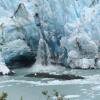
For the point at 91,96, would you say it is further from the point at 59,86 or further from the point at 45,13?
the point at 45,13

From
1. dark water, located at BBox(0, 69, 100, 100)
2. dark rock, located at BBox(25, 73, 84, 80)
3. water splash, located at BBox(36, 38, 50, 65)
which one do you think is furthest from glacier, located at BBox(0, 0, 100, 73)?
dark rock, located at BBox(25, 73, 84, 80)

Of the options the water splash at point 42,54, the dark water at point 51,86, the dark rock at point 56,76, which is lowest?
the dark water at point 51,86

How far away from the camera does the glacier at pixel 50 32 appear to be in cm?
1630

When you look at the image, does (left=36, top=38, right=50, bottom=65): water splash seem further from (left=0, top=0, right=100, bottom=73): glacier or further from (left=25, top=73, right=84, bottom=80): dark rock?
(left=25, top=73, right=84, bottom=80): dark rock

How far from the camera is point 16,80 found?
45.1 ft

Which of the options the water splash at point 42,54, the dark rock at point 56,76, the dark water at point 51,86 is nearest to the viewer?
the dark water at point 51,86

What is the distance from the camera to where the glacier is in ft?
53.5

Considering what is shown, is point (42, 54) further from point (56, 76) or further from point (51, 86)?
point (51, 86)

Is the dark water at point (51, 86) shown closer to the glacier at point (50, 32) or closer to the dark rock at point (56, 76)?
the dark rock at point (56, 76)

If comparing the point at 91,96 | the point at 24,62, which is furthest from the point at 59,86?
the point at 24,62

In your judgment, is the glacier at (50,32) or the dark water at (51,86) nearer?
the dark water at (51,86)

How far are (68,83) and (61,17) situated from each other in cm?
506

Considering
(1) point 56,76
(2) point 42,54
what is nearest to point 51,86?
(1) point 56,76

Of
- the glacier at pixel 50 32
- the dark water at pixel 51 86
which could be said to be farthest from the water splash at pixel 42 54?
the dark water at pixel 51 86
